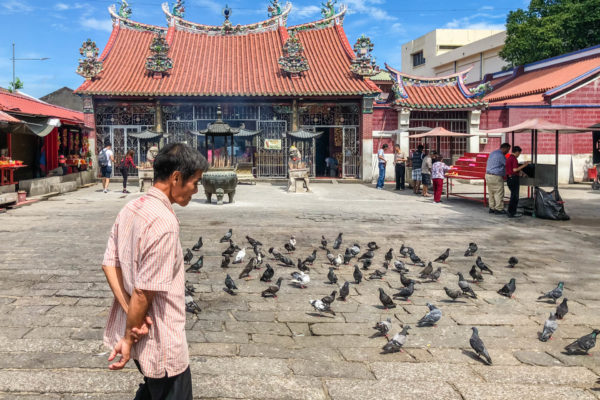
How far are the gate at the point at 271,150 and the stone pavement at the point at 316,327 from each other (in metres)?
14.1

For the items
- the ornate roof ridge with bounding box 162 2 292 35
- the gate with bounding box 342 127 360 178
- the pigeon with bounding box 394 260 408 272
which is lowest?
the pigeon with bounding box 394 260 408 272

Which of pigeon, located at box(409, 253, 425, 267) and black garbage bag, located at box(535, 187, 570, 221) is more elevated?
black garbage bag, located at box(535, 187, 570, 221)

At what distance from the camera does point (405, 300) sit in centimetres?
577

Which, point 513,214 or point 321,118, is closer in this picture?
point 513,214

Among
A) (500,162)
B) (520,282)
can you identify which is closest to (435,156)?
(500,162)

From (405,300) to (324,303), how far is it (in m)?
1.07

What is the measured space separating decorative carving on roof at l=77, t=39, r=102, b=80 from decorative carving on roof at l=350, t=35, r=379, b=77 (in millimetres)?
11556

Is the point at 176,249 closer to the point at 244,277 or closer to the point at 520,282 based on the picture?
the point at 244,277

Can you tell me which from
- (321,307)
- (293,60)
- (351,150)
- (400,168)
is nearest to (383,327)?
(321,307)

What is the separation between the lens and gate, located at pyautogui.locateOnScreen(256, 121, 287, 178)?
23.8 m

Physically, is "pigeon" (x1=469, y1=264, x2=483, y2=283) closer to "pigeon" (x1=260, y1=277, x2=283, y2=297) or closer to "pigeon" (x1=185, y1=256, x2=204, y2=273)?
"pigeon" (x1=260, y1=277, x2=283, y2=297)

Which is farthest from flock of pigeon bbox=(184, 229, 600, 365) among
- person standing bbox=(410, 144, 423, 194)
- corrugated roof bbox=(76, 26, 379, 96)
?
corrugated roof bbox=(76, 26, 379, 96)

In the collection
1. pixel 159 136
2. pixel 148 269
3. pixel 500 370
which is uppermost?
pixel 159 136

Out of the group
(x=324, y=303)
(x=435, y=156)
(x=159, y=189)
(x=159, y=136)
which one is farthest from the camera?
(x=159, y=136)
